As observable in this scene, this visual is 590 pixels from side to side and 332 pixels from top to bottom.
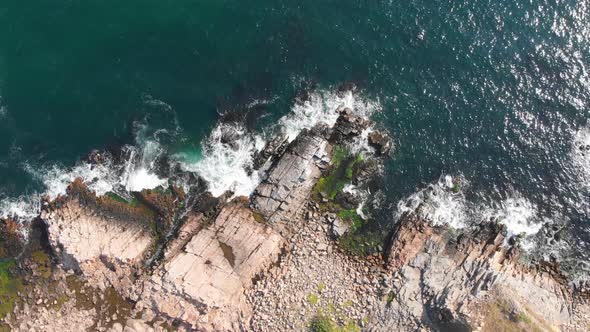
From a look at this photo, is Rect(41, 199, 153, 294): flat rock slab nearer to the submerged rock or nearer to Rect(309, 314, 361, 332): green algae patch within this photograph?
Rect(309, 314, 361, 332): green algae patch

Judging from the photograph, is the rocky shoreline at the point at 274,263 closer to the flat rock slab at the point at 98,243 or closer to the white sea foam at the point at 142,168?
the flat rock slab at the point at 98,243

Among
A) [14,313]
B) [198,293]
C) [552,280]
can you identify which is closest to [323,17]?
[198,293]

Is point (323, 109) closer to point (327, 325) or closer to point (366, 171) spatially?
point (366, 171)

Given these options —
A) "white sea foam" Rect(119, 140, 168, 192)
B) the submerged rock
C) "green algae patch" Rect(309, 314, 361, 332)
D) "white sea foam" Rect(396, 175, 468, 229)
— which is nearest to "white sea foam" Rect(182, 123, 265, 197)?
"white sea foam" Rect(119, 140, 168, 192)

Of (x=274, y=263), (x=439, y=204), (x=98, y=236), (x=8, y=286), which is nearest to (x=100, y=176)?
(x=98, y=236)

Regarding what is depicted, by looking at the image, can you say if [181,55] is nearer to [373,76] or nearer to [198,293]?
[373,76]
